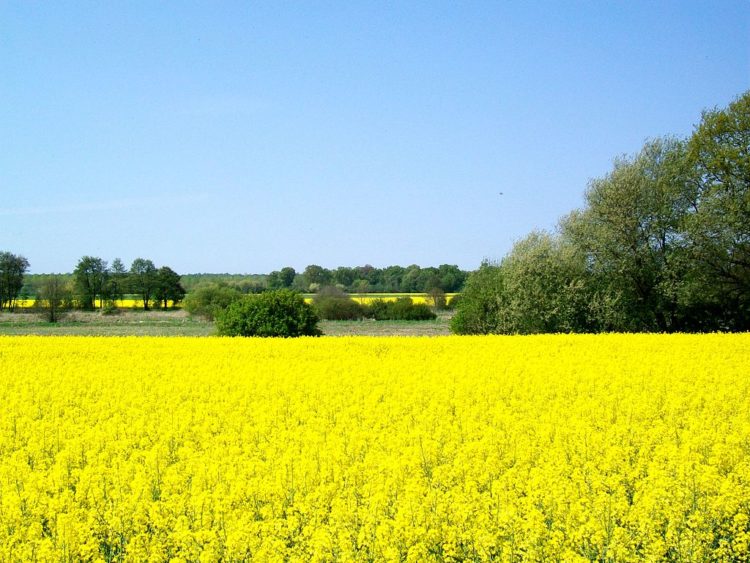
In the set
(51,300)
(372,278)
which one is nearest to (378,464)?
(51,300)

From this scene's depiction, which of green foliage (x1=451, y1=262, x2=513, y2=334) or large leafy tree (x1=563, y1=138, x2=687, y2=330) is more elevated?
large leafy tree (x1=563, y1=138, x2=687, y2=330)

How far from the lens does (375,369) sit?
15.5 metres

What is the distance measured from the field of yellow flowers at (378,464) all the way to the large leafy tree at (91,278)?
66.8 m

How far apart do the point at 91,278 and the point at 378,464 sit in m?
78.4

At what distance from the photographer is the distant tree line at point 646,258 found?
33.8 m

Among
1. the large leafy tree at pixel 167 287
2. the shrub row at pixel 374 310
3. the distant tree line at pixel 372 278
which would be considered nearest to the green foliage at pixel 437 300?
the shrub row at pixel 374 310

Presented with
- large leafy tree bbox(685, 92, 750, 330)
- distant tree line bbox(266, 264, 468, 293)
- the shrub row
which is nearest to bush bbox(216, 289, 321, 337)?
large leafy tree bbox(685, 92, 750, 330)

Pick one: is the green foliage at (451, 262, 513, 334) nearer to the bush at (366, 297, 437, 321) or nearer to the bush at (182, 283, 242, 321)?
the bush at (366, 297, 437, 321)

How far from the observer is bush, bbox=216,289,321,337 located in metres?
29.9

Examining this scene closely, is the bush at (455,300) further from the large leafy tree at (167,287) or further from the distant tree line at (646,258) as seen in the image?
the large leafy tree at (167,287)

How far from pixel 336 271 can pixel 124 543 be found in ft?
332

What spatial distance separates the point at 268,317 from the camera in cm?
3003

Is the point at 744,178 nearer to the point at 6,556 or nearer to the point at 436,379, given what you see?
the point at 436,379

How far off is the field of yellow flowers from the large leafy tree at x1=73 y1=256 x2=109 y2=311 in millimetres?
66793
